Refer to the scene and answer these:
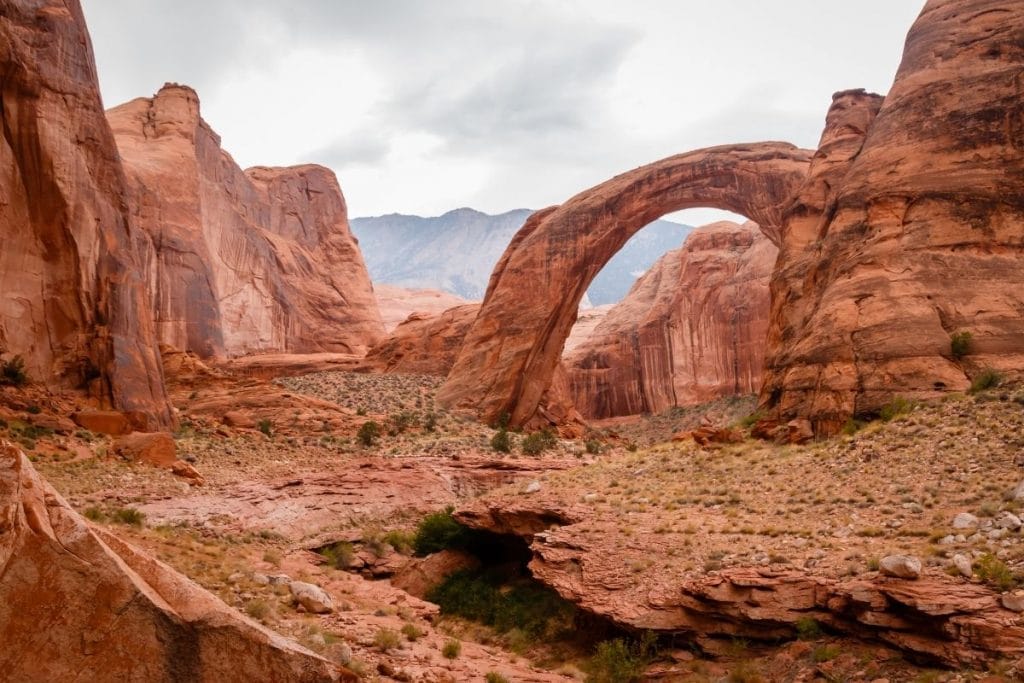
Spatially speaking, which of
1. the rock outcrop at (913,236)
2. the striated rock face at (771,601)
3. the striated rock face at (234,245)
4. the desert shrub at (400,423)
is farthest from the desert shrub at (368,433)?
the striated rock face at (234,245)

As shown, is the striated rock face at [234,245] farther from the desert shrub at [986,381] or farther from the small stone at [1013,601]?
the small stone at [1013,601]

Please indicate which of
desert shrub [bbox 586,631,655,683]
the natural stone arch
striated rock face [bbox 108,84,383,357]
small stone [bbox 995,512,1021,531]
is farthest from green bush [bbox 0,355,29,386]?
striated rock face [bbox 108,84,383,357]

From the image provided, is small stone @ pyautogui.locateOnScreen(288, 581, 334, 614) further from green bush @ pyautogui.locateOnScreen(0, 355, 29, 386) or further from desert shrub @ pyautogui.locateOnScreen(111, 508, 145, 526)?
green bush @ pyautogui.locateOnScreen(0, 355, 29, 386)

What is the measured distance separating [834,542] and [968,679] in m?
3.62

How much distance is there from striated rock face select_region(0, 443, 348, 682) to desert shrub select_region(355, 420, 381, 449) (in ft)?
69.3

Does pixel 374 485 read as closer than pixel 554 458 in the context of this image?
Yes

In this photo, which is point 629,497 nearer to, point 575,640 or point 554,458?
point 575,640

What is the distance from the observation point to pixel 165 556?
1219cm

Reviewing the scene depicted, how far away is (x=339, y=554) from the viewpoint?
1784cm

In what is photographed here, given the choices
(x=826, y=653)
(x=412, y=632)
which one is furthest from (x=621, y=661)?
(x=412, y=632)

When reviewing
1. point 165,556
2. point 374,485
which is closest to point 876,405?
point 374,485

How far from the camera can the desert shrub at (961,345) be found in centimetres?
1791

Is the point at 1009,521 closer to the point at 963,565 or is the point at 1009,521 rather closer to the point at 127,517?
the point at 963,565

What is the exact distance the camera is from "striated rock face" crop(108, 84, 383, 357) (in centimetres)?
4162
